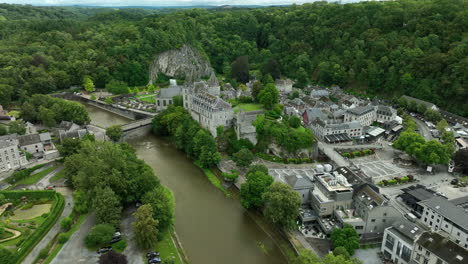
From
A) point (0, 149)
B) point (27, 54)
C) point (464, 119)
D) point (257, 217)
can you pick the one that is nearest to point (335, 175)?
point (257, 217)

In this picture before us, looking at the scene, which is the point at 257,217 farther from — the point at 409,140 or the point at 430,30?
the point at 430,30

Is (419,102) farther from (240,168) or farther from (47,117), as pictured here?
(47,117)

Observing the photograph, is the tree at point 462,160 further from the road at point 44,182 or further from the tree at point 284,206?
the road at point 44,182

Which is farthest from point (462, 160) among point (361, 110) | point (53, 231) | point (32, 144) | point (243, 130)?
point (32, 144)

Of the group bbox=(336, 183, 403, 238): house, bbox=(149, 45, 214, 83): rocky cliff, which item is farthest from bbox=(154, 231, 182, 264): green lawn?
bbox=(149, 45, 214, 83): rocky cliff

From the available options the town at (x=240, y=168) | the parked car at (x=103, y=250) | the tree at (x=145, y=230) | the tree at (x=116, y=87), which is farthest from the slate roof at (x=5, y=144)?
the tree at (x=116, y=87)

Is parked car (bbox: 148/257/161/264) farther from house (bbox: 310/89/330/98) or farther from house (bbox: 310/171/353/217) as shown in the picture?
house (bbox: 310/89/330/98)
